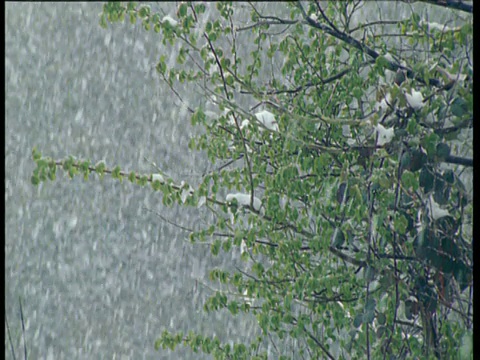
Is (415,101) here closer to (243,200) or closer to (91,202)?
(243,200)

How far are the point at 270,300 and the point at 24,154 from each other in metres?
3.86

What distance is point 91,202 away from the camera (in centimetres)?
462

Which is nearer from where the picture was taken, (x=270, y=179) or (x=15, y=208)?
(x=270, y=179)

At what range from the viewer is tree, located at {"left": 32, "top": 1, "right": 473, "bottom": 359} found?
108 cm

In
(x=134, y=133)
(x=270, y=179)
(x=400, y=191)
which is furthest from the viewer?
(x=134, y=133)

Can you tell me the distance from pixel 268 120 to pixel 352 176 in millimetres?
200

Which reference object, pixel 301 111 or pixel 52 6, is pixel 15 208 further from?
pixel 301 111

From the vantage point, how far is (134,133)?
4.62m

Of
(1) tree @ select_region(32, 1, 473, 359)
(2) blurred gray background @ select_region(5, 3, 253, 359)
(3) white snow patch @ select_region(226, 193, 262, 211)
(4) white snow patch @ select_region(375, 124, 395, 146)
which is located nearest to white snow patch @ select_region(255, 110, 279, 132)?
(1) tree @ select_region(32, 1, 473, 359)

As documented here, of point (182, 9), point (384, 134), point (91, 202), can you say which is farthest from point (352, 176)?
point (91, 202)

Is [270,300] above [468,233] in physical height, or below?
below

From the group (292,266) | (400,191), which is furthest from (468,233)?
(292,266)

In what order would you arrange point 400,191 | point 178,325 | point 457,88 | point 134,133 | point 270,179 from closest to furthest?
point 457,88 → point 400,191 → point 270,179 → point 178,325 → point 134,133

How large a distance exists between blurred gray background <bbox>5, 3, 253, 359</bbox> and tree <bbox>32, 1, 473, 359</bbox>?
2.70 m
